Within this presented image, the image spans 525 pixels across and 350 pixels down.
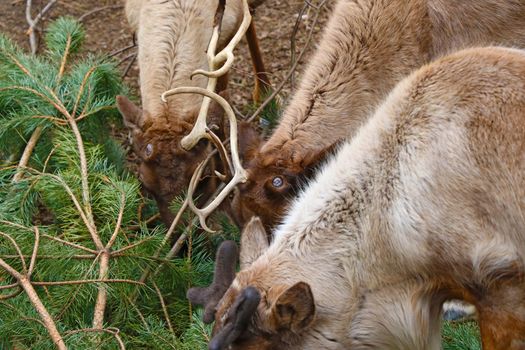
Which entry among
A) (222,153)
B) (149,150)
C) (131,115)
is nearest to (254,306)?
(222,153)

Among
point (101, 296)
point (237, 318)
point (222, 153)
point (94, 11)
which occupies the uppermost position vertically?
point (237, 318)

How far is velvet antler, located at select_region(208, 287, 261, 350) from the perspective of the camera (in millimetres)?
3811

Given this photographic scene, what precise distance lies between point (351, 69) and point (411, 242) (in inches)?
67.3

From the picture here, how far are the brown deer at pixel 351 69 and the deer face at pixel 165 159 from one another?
0.50m

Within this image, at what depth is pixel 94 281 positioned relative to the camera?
487 centimetres

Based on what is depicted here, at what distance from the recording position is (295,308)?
3.85 metres

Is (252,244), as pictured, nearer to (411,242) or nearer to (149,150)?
(411,242)

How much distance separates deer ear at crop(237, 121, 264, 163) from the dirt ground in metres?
2.16

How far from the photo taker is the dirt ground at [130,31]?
8.22 m

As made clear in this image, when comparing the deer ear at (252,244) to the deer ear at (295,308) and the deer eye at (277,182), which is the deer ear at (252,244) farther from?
the deer eye at (277,182)

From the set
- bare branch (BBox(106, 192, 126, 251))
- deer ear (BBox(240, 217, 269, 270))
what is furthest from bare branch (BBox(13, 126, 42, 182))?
deer ear (BBox(240, 217, 269, 270))

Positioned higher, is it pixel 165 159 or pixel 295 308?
pixel 295 308

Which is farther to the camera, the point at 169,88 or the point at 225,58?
the point at 169,88

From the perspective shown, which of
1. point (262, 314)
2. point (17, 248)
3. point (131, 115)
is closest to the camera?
point (262, 314)
